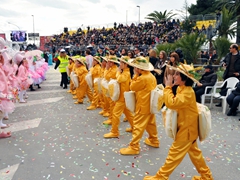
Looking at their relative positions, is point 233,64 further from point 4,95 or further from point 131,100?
point 4,95

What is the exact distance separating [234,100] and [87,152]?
427 centimetres

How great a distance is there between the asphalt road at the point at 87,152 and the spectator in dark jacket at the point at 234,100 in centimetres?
22

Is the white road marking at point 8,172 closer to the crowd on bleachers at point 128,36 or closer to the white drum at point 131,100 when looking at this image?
the white drum at point 131,100

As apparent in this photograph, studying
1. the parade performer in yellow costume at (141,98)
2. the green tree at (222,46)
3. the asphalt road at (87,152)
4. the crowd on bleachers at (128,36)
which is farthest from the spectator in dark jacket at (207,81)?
the crowd on bleachers at (128,36)

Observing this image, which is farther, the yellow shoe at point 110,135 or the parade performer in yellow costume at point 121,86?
the yellow shoe at point 110,135

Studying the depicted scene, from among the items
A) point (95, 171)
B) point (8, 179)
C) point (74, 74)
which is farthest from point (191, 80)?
point (74, 74)

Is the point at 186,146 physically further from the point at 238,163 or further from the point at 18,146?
the point at 18,146

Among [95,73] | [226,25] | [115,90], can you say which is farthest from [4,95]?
[226,25]

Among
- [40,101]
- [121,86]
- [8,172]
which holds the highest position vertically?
[121,86]

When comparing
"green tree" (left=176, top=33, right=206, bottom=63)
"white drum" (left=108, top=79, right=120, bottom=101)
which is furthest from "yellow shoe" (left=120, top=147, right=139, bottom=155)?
"green tree" (left=176, top=33, right=206, bottom=63)

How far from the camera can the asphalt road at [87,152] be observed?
3666 mm

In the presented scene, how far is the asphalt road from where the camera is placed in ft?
12.0

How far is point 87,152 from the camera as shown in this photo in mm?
4406

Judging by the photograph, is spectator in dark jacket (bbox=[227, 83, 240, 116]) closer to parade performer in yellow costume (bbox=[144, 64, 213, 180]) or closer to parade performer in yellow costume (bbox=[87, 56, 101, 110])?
parade performer in yellow costume (bbox=[87, 56, 101, 110])
